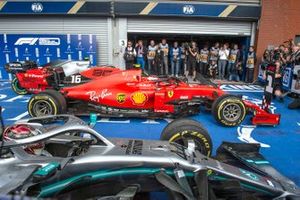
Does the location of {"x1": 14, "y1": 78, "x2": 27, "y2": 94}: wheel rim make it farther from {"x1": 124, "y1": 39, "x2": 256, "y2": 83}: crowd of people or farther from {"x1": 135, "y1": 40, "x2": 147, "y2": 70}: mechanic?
{"x1": 135, "y1": 40, "x2": 147, "y2": 70}: mechanic

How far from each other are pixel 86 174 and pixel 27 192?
0.54m

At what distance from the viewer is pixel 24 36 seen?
45.3 feet

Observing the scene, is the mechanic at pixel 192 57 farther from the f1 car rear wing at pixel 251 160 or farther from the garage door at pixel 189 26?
the f1 car rear wing at pixel 251 160

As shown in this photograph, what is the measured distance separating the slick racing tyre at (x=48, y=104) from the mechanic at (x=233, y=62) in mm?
9578

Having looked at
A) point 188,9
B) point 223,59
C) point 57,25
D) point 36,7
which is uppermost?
point 188,9

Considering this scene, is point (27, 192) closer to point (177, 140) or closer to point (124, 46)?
point (177, 140)

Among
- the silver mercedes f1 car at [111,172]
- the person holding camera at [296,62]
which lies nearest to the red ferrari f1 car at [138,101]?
the person holding camera at [296,62]

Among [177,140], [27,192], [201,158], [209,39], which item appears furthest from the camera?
[209,39]

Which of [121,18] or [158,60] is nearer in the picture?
Answer: [158,60]

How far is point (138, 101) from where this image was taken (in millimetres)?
→ 6652

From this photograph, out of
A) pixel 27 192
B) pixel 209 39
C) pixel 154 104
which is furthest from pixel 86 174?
pixel 209 39

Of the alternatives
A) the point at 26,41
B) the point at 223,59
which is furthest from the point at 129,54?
the point at 26,41

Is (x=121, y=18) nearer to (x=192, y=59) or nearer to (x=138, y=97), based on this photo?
(x=192, y=59)

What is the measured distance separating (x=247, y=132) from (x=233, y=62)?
8409 mm
